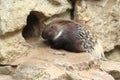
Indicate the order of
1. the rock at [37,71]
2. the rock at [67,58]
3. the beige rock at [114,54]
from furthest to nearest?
the beige rock at [114,54] < the rock at [67,58] < the rock at [37,71]

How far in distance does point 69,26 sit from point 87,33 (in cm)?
17

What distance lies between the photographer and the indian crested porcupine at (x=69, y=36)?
307 centimetres

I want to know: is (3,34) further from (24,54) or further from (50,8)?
(50,8)

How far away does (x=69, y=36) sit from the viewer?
3.08 m

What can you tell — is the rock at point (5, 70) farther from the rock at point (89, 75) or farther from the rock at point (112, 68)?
the rock at point (112, 68)

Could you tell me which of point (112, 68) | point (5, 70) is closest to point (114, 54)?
point (112, 68)

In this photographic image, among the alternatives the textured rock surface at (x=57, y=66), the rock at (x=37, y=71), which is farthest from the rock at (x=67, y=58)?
the rock at (x=37, y=71)

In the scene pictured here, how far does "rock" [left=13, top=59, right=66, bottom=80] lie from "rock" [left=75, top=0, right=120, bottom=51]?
3.21ft

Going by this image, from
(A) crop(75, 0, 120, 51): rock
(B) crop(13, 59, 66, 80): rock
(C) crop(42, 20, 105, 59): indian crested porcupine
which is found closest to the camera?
(B) crop(13, 59, 66, 80): rock

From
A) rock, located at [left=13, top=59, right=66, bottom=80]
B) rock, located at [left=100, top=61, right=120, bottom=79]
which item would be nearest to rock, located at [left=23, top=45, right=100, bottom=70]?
rock, located at [left=13, top=59, right=66, bottom=80]

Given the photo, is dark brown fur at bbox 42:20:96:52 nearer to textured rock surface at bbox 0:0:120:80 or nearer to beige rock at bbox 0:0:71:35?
textured rock surface at bbox 0:0:120:80

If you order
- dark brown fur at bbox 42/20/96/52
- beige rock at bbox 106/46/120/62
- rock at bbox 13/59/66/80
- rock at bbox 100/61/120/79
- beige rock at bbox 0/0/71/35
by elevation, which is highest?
beige rock at bbox 0/0/71/35

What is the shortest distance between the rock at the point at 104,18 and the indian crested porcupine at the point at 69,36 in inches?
13.9

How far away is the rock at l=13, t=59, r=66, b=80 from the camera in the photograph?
8.31ft
